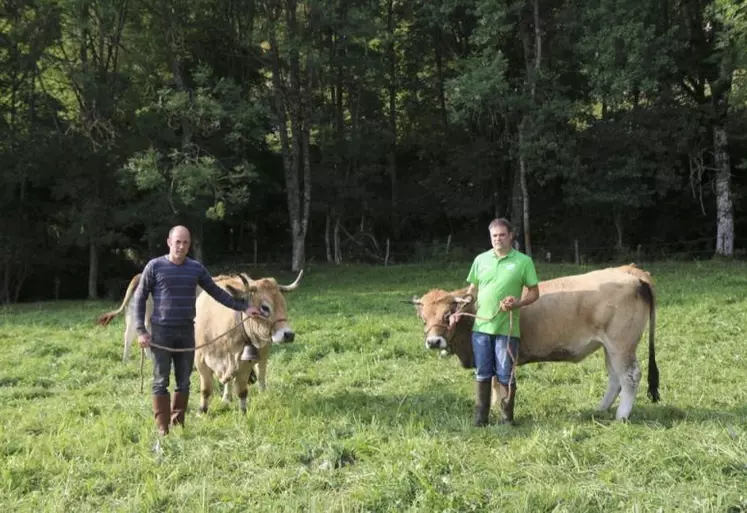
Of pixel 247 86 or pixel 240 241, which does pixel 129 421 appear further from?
pixel 240 241

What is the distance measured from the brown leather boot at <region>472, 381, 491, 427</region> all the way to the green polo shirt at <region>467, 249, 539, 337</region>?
0.52m

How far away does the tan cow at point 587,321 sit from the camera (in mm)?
6270

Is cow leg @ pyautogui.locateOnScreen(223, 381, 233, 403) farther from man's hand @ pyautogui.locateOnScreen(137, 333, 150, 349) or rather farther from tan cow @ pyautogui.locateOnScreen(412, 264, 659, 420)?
tan cow @ pyautogui.locateOnScreen(412, 264, 659, 420)

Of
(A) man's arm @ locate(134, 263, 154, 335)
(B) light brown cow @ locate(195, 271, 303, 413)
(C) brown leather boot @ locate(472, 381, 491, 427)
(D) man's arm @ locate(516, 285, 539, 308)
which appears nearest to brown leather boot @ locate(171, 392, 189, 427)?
(B) light brown cow @ locate(195, 271, 303, 413)

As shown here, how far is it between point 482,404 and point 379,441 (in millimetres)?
1143

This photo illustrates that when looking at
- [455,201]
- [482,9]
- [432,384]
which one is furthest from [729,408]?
A: [455,201]

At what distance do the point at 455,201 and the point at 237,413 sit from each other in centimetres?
2467

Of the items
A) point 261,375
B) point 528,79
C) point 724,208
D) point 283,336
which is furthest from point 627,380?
point 528,79

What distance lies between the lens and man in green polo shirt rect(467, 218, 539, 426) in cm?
579

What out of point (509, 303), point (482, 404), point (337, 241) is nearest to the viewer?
point (509, 303)

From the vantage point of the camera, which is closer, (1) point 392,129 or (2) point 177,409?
(2) point 177,409

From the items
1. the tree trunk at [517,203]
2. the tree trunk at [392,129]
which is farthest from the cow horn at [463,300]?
the tree trunk at [392,129]

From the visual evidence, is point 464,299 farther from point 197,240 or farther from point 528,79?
point 528,79

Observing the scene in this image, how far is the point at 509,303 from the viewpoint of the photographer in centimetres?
564
